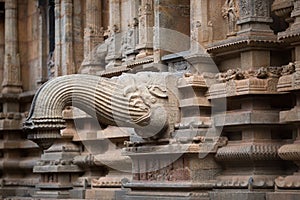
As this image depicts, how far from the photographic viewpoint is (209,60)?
1912cm

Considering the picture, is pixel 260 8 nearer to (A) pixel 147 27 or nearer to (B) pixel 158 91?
(B) pixel 158 91

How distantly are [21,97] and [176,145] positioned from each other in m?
11.5

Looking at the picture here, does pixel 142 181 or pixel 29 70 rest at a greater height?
pixel 29 70

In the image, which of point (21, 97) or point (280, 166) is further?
point (21, 97)

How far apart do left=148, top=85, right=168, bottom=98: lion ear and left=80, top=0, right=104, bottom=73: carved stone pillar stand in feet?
19.2

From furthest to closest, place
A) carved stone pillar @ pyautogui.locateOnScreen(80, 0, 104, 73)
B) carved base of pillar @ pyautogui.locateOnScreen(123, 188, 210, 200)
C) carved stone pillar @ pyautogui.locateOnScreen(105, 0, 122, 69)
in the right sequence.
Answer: carved stone pillar @ pyautogui.locateOnScreen(80, 0, 104, 73) → carved stone pillar @ pyautogui.locateOnScreen(105, 0, 122, 69) → carved base of pillar @ pyautogui.locateOnScreen(123, 188, 210, 200)

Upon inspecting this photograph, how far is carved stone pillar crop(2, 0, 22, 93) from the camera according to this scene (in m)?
29.4

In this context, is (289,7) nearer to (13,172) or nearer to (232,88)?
(232,88)

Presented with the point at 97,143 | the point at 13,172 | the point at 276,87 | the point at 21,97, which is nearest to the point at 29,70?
the point at 21,97

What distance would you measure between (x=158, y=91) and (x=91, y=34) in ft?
21.1

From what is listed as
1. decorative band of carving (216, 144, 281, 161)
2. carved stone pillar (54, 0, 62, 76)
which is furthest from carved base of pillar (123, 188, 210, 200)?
carved stone pillar (54, 0, 62, 76)

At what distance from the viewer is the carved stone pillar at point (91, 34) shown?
982 inches

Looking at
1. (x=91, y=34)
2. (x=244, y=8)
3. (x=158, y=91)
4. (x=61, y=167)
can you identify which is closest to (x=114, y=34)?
(x=91, y=34)

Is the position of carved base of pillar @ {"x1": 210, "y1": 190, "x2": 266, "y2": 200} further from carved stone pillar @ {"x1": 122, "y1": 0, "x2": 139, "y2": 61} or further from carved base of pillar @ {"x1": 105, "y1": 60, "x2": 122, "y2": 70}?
carved base of pillar @ {"x1": 105, "y1": 60, "x2": 122, "y2": 70}
